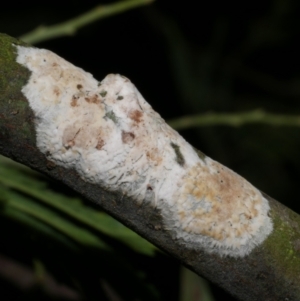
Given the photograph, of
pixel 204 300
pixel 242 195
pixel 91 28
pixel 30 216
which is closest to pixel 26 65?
pixel 242 195

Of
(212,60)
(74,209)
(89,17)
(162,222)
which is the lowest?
(162,222)

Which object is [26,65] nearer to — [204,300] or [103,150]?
[103,150]

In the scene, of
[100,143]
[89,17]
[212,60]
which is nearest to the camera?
[100,143]

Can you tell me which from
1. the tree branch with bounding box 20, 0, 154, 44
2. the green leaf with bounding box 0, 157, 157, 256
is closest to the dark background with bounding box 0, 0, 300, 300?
the tree branch with bounding box 20, 0, 154, 44

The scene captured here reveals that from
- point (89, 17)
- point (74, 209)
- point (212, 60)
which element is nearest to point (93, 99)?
point (74, 209)

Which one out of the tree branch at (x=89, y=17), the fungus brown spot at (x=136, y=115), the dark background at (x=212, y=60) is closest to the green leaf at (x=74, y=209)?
the tree branch at (x=89, y=17)

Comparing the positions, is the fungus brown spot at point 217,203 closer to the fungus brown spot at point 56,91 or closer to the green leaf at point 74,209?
the fungus brown spot at point 56,91

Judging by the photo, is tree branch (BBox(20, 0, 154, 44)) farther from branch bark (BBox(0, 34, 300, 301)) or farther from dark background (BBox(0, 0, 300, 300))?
dark background (BBox(0, 0, 300, 300))

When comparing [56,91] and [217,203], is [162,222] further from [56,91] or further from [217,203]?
[56,91]
